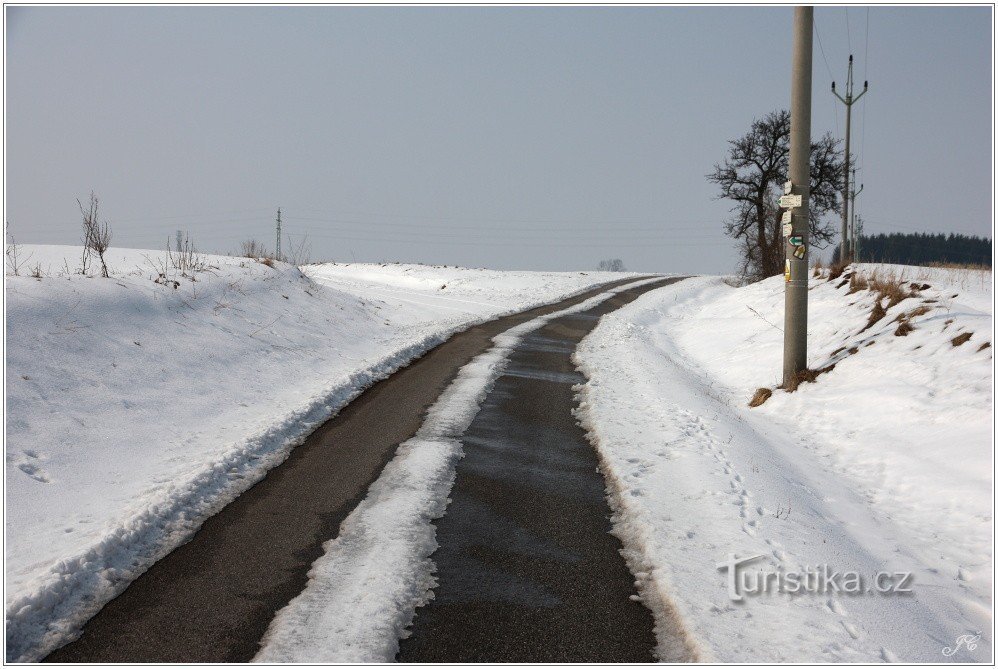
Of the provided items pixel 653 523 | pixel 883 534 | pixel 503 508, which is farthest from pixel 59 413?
pixel 883 534

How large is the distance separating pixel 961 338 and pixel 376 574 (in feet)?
25.9

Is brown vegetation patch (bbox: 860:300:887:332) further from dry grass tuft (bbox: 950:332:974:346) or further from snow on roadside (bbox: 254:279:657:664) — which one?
snow on roadside (bbox: 254:279:657:664)

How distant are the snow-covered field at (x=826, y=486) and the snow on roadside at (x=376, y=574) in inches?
56.9

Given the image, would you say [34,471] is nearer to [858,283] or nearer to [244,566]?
[244,566]

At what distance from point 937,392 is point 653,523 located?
4.71 meters

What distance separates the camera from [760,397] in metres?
9.81

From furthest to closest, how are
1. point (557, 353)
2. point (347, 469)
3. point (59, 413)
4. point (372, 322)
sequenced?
point (372, 322), point (557, 353), point (59, 413), point (347, 469)

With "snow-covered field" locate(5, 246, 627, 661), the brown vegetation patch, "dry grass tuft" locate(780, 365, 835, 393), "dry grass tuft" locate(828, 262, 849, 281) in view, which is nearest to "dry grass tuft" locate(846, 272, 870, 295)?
"dry grass tuft" locate(828, 262, 849, 281)

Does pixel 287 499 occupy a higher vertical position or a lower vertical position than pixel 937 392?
lower

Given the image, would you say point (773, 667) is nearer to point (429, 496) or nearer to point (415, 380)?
point (429, 496)

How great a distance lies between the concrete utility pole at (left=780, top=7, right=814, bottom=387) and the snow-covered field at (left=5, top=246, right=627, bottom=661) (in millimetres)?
6358

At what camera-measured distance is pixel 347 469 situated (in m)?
6.20

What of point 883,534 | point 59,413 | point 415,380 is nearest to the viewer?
point 883,534

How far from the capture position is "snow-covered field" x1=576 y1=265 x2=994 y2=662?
3.83 metres
